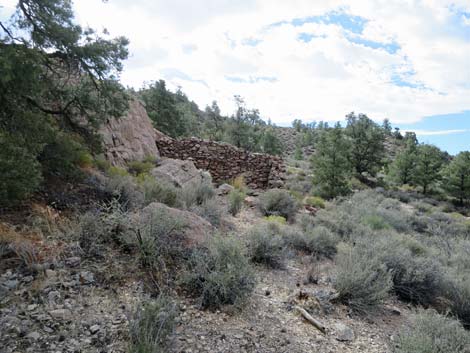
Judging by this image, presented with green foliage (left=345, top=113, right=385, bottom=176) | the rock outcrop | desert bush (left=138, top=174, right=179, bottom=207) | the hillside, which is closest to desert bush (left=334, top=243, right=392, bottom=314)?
the hillside

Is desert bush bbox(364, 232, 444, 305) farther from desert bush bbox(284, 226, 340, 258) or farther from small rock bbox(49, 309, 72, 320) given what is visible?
small rock bbox(49, 309, 72, 320)

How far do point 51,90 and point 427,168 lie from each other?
994 inches

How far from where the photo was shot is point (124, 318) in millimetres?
2900

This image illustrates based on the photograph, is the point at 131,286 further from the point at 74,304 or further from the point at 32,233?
the point at 32,233

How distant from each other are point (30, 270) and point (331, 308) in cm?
363

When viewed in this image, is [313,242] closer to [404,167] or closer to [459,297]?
[459,297]

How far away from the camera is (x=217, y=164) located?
1401 cm

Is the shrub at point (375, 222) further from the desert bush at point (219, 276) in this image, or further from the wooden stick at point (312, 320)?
the desert bush at point (219, 276)

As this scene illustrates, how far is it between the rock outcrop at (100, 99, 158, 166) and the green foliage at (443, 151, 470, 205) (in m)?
21.0

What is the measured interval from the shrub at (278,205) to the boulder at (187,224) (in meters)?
3.95

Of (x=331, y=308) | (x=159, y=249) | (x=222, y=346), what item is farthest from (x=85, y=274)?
(x=331, y=308)

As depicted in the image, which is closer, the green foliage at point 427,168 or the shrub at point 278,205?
the shrub at point 278,205

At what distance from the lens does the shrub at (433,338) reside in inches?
113

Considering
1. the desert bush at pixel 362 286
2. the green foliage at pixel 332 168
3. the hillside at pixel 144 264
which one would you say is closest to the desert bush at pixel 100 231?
the hillside at pixel 144 264
